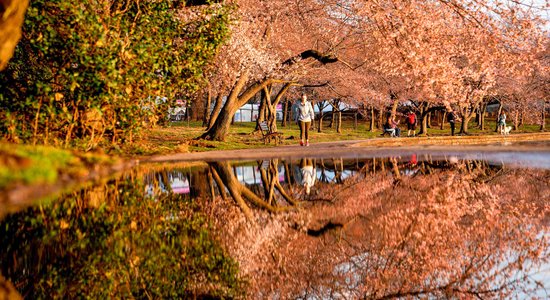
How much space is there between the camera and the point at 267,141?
3341cm

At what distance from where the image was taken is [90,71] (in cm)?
1623

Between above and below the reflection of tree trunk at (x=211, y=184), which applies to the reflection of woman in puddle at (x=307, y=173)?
below

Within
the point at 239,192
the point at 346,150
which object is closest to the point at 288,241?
the point at 239,192

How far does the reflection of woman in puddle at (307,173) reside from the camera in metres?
13.1

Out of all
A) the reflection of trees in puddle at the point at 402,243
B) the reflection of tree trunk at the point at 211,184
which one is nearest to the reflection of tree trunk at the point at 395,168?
the reflection of trees in puddle at the point at 402,243

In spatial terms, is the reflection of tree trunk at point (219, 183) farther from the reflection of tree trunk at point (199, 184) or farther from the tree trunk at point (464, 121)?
the tree trunk at point (464, 121)

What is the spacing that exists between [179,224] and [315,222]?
1.69 metres

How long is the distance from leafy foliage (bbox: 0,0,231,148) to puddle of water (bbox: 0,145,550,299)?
489 centimetres

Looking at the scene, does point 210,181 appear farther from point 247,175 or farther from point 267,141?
point 267,141

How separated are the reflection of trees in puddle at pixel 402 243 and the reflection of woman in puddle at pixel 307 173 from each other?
1.10 m

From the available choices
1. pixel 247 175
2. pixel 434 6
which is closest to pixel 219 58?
pixel 434 6

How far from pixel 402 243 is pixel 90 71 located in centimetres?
1153

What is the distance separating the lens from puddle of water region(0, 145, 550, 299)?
520 cm

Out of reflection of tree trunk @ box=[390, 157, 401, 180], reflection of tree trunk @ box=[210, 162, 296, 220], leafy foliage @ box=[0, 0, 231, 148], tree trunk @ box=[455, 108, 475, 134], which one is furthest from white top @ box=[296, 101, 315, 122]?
tree trunk @ box=[455, 108, 475, 134]
